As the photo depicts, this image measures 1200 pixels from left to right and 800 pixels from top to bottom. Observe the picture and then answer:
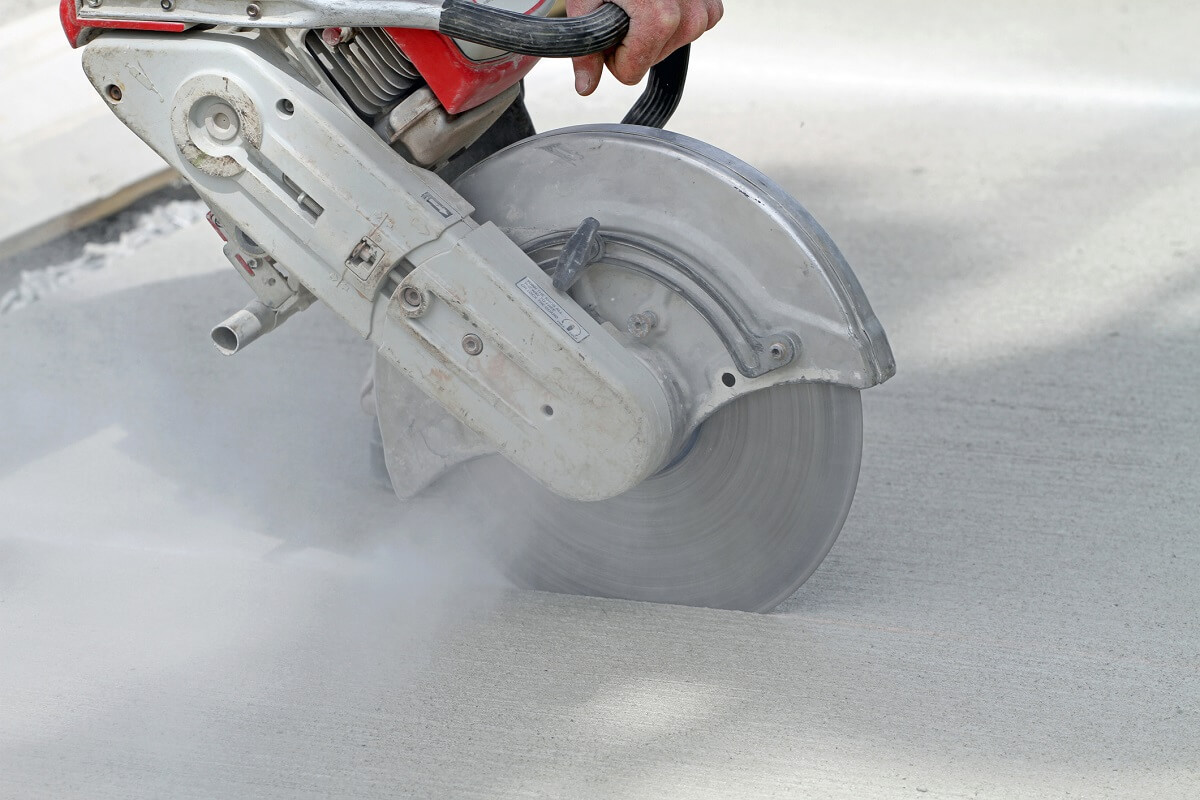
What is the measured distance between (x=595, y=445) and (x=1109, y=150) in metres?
2.70

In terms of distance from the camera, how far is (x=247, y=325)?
1.89m

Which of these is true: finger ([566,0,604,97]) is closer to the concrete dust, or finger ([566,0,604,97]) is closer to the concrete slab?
the concrete dust

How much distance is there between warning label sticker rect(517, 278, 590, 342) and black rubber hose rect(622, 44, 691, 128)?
1.10ft

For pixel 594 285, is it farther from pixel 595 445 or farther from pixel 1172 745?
pixel 1172 745

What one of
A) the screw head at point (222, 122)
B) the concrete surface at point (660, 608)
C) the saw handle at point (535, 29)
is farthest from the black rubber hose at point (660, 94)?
the concrete surface at point (660, 608)

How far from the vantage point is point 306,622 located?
1.94 metres

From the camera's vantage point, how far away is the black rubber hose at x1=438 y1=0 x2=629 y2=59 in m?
1.60

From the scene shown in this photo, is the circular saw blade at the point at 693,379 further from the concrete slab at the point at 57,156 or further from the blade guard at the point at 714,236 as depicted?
the concrete slab at the point at 57,156

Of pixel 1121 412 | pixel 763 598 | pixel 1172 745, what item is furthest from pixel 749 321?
pixel 1121 412

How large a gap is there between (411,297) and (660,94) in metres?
0.52

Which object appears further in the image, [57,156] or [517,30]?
[57,156]

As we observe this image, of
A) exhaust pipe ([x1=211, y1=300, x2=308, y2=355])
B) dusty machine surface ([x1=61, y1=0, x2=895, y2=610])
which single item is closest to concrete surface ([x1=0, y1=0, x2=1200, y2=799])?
dusty machine surface ([x1=61, y1=0, x2=895, y2=610])

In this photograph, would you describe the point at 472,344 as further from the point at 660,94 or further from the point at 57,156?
the point at 57,156

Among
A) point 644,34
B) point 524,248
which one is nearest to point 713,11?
point 644,34
